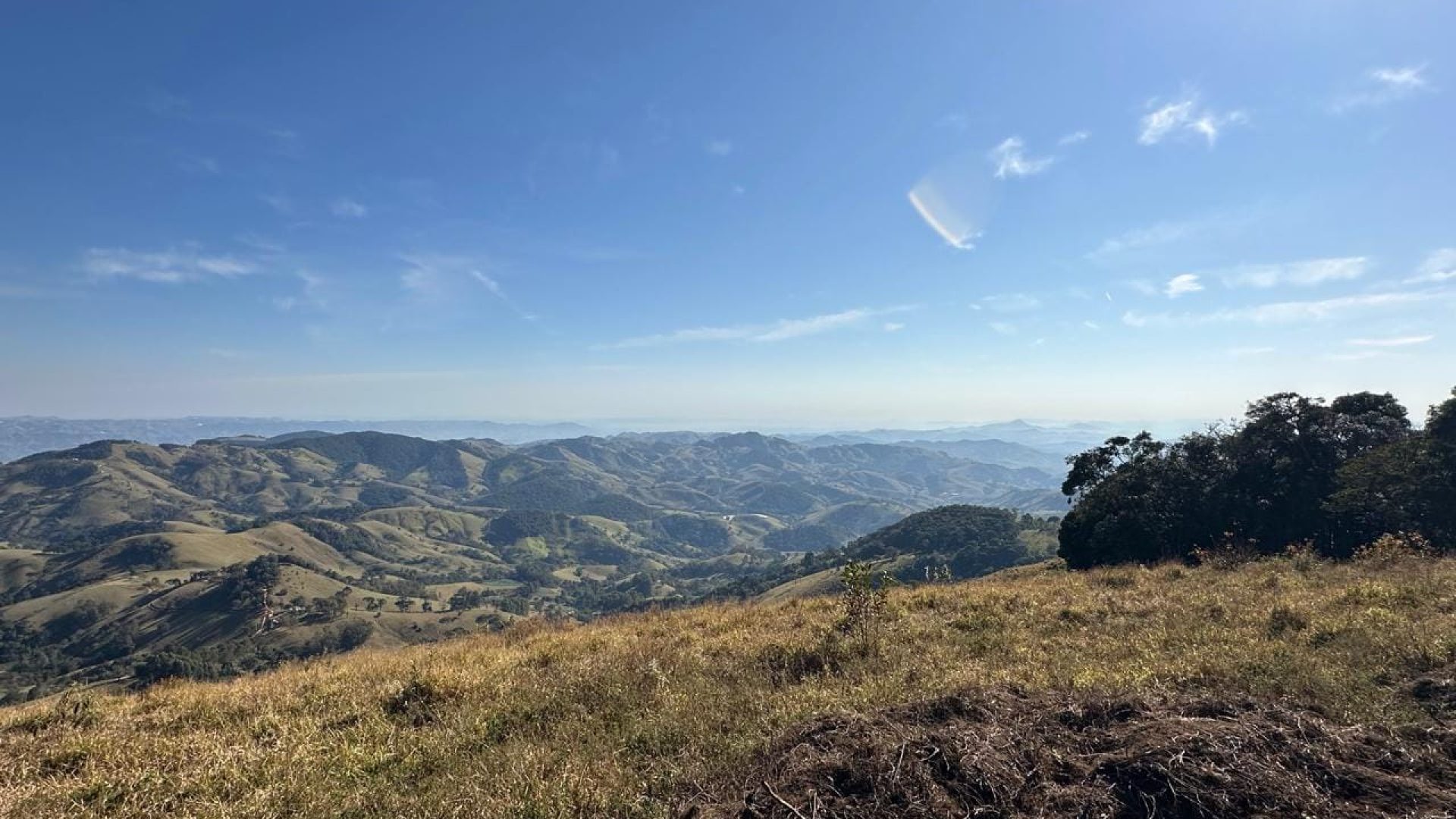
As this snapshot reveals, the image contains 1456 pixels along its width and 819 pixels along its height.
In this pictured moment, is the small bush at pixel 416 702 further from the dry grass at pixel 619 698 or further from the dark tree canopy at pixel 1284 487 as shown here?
the dark tree canopy at pixel 1284 487

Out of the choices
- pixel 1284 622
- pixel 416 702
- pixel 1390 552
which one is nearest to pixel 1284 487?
pixel 1390 552

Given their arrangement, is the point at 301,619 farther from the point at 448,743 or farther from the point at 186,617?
the point at 448,743

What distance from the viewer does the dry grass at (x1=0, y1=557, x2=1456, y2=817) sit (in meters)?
6.22

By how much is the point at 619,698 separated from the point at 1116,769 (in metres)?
6.34

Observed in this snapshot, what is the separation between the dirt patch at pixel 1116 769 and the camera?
→ 16.5ft

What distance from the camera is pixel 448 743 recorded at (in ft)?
24.9

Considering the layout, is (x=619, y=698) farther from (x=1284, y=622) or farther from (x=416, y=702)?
(x=1284, y=622)

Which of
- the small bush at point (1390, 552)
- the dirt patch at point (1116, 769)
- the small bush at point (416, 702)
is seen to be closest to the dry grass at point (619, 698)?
the small bush at point (416, 702)

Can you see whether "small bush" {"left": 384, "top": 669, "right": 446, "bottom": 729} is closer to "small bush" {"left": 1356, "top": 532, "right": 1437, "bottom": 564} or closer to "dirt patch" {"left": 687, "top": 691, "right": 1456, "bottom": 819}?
"dirt patch" {"left": 687, "top": 691, "right": 1456, "bottom": 819}

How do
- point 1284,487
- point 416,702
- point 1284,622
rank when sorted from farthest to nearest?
point 1284,487 → point 1284,622 → point 416,702

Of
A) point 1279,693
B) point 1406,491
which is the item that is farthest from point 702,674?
point 1406,491

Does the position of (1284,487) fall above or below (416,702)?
below

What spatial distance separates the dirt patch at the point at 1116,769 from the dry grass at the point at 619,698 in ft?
2.48

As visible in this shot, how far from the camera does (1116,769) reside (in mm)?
5598
